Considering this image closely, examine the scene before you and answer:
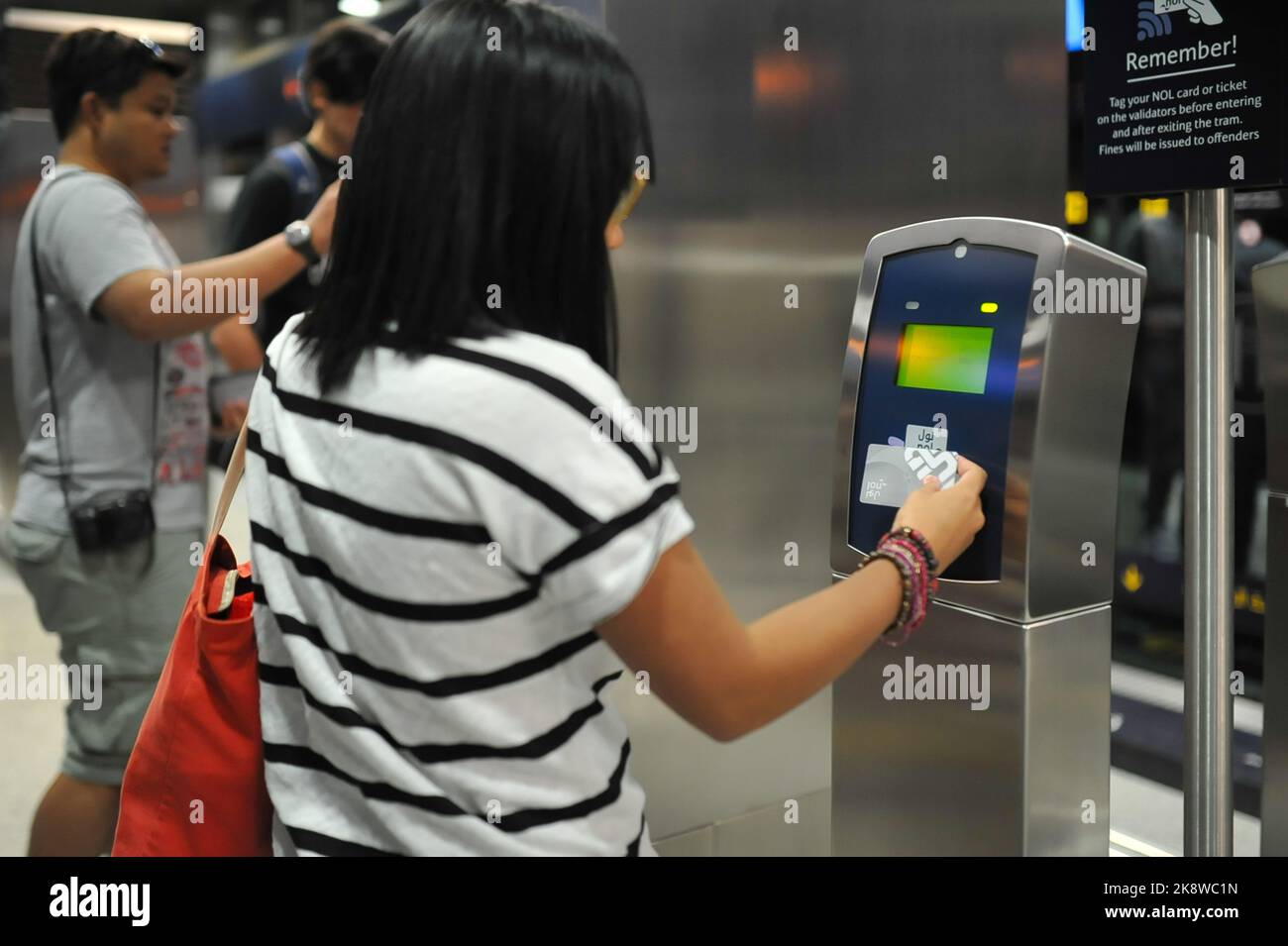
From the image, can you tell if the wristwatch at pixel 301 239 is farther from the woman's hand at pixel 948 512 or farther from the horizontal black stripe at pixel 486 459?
the horizontal black stripe at pixel 486 459

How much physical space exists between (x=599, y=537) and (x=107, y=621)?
164 centimetres

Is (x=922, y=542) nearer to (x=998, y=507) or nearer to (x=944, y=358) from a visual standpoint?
(x=998, y=507)

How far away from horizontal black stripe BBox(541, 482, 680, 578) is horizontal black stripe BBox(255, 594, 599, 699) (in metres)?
0.09

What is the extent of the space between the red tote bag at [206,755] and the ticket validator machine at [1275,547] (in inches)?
57.8

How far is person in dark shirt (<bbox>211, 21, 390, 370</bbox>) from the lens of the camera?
2527 mm

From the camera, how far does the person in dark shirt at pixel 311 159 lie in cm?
253

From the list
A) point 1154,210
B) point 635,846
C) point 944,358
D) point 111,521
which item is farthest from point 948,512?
point 1154,210

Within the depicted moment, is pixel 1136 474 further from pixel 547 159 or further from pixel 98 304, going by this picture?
pixel 547 159

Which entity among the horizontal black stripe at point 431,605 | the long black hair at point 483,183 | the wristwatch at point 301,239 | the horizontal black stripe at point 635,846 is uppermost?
the wristwatch at point 301,239

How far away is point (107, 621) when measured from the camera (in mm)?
2254

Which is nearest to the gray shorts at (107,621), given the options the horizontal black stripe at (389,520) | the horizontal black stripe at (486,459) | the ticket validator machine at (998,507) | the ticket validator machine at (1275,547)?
the ticket validator machine at (998,507)

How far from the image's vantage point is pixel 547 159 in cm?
99
